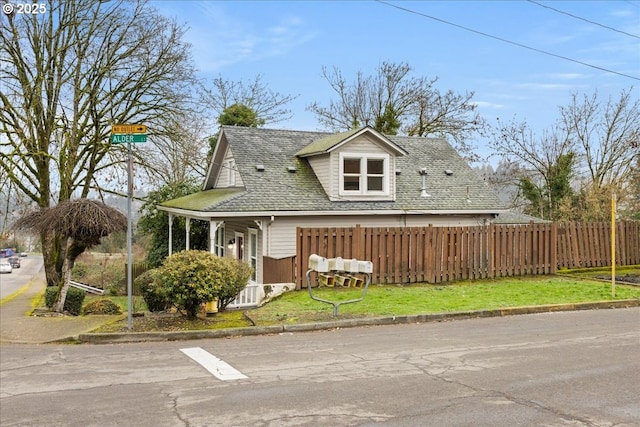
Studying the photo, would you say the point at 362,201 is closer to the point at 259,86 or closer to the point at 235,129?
the point at 235,129

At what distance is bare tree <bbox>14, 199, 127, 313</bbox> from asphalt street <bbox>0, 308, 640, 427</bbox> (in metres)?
4.41

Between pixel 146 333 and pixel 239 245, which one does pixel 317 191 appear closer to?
pixel 239 245

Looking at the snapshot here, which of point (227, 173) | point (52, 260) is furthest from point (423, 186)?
point (52, 260)

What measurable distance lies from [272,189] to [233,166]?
328 centimetres

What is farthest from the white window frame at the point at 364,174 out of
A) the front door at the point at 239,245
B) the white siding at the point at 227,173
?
the front door at the point at 239,245

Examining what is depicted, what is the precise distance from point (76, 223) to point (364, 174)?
34.0ft

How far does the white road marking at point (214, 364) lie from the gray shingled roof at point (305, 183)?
28.2 feet

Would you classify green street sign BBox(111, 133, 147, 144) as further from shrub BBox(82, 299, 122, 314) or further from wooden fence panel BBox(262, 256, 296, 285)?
wooden fence panel BBox(262, 256, 296, 285)

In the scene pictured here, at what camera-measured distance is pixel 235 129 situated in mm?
22578

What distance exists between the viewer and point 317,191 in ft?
66.2

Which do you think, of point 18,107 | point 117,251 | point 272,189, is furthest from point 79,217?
point 117,251

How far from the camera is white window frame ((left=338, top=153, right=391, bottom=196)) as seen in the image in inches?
794

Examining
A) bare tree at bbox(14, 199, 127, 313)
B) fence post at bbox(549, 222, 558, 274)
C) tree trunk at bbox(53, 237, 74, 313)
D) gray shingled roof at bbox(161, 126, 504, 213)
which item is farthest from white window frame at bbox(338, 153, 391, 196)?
tree trunk at bbox(53, 237, 74, 313)

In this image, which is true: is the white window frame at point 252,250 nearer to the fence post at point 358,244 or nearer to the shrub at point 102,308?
the fence post at point 358,244
